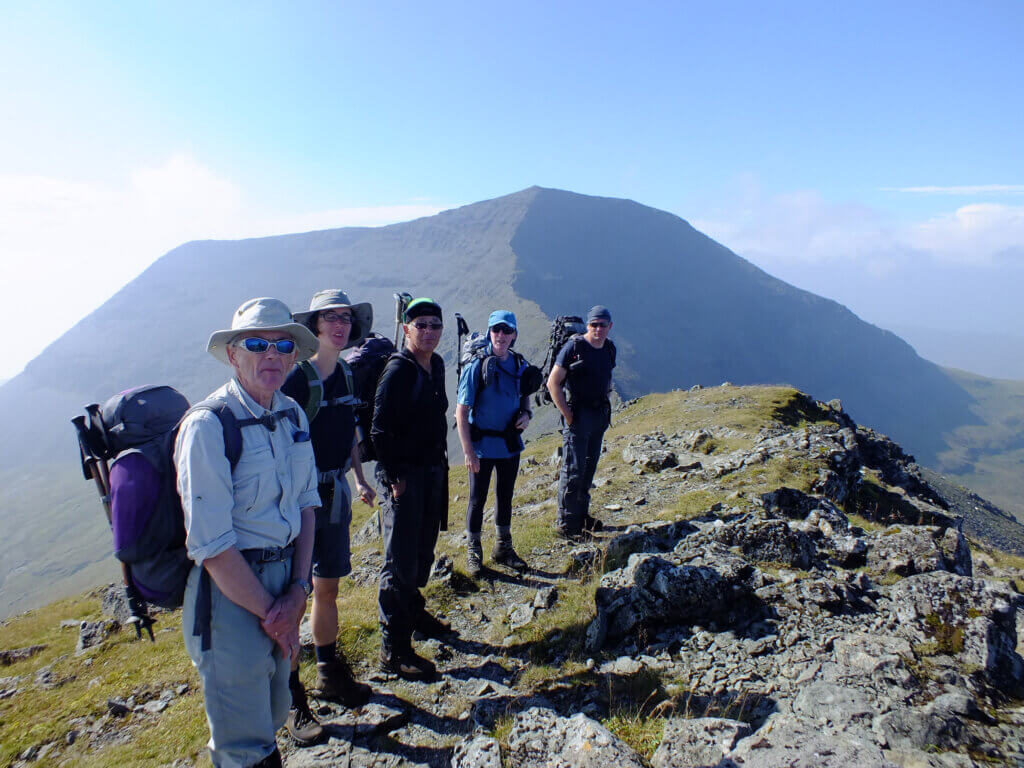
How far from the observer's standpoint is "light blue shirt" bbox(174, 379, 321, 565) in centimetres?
291

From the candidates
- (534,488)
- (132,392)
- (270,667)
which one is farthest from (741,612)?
(534,488)

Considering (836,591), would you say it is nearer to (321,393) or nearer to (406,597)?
(406,597)

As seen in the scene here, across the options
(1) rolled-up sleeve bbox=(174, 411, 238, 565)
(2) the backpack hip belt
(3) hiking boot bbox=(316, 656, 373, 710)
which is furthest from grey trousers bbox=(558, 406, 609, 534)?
(1) rolled-up sleeve bbox=(174, 411, 238, 565)

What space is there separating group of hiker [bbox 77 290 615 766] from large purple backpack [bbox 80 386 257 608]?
50mm

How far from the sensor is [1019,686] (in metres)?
4.36

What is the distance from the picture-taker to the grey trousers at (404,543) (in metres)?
5.43

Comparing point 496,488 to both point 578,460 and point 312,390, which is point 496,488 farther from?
point 312,390

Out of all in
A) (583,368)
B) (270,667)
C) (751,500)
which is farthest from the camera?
(751,500)

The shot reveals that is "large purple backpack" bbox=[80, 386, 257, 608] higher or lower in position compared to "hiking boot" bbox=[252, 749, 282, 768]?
higher

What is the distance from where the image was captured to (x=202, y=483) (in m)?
2.90

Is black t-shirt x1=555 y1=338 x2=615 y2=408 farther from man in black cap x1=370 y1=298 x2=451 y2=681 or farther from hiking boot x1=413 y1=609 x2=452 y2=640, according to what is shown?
hiking boot x1=413 y1=609 x2=452 y2=640

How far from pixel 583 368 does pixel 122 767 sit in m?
7.23

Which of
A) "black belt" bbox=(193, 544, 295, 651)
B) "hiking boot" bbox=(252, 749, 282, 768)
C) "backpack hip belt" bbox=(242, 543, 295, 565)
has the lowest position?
"hiking boot" bbox=(252, 749, 282, 768)

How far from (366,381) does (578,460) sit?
171 inches
